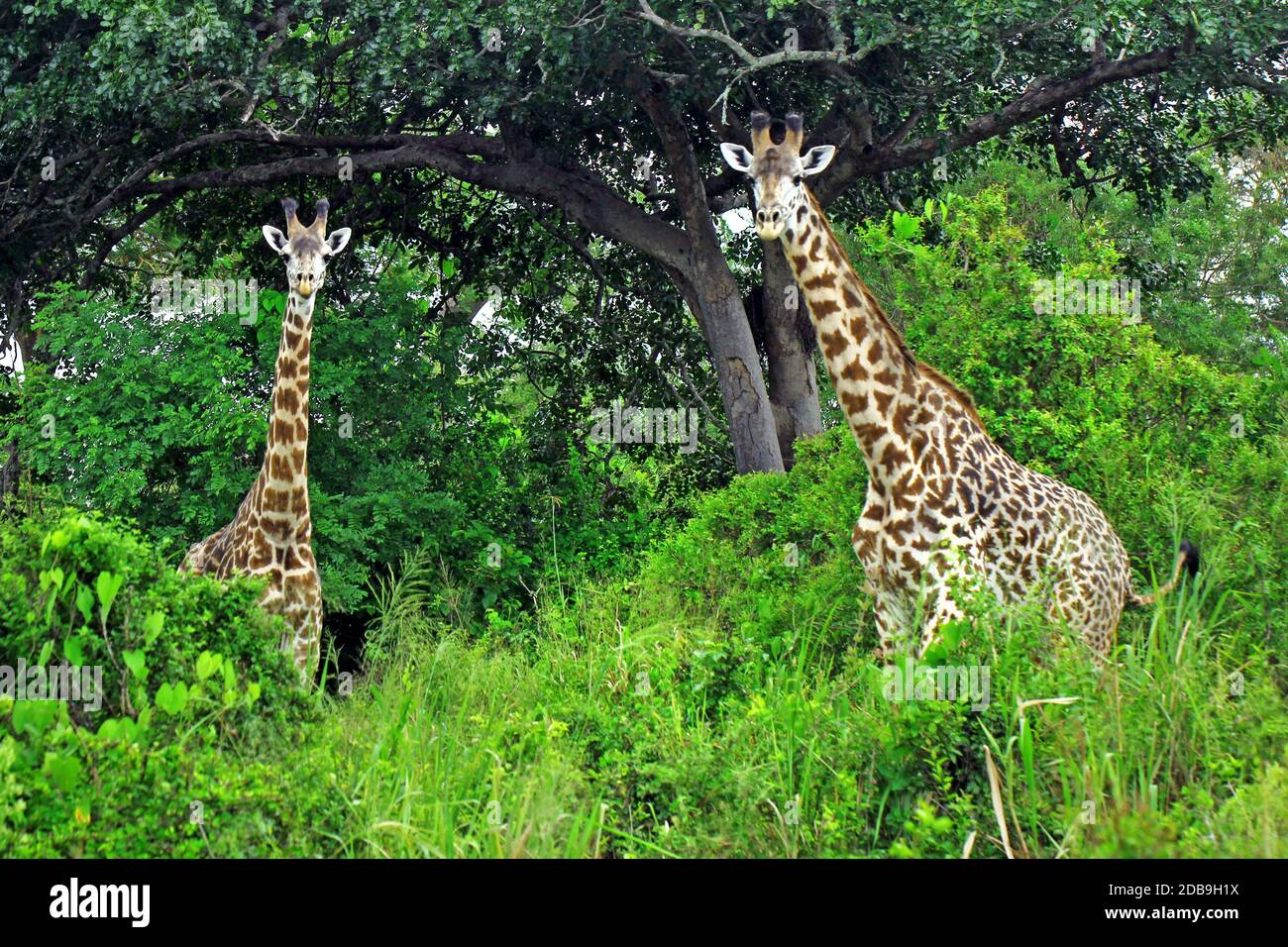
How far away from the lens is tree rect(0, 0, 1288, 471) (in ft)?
37.9

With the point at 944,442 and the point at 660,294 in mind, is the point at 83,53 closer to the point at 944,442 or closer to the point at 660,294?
the point at 660,294

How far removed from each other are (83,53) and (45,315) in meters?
2.26

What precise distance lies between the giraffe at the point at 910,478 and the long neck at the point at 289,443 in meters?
3.21

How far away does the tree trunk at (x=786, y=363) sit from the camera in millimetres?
14461

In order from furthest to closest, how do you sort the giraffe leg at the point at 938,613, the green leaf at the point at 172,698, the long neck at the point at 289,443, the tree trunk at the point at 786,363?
the tree trunk at the point at 786,363 < the long neck at the point at 289,443 < the giraffe leg at the point at 938,613 < the green leaf at the point at 172,698

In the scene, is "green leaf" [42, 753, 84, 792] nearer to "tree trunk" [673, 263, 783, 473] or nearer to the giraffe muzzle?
the giraffe muzzle

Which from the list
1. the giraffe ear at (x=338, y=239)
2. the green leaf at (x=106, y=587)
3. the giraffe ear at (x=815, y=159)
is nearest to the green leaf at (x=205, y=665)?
the green leaf at (x=106, y=587)

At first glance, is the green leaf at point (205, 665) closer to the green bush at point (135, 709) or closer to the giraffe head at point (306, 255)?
the green bush at point (135, 709)

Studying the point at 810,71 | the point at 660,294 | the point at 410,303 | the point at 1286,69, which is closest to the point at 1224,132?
the point at 1286,69

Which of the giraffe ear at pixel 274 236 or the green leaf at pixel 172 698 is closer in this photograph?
the green leaf at pixel 172 698

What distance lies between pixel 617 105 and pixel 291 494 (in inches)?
237

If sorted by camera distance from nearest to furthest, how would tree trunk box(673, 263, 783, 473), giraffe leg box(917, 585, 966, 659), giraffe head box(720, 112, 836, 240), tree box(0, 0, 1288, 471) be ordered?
giraffe leg box(917, 585, 966, 659) < giraffe head box(720, 112, 836, 240) < tree box(0, 0, 1288, 471) < tree trunk box(673, 263, 783, 473)

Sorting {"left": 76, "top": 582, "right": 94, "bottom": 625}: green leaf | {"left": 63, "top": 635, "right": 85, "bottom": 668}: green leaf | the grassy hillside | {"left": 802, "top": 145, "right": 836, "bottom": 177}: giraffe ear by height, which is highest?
{"left": 802, "top": 145, "right": 836, "bottom": 177}: giraffe ear

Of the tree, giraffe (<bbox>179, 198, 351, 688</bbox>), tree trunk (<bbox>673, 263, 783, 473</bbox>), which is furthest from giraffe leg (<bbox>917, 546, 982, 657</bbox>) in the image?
tree trunk (<bbox>673, 263, 783, 473</bbox>)
